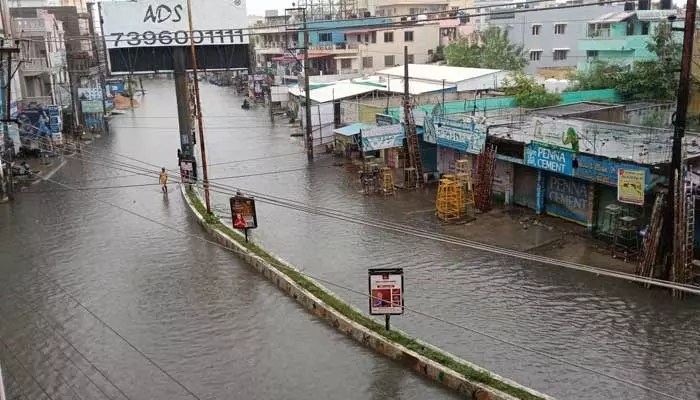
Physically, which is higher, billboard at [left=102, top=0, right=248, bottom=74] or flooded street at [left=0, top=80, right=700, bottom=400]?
billboard at [left=102, top=0, right=248, bottom=74]

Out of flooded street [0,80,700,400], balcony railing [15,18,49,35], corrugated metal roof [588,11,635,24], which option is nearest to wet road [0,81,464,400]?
flooded street [0,80,700,400]

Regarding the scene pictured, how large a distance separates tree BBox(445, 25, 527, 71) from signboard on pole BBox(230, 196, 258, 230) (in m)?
32.6

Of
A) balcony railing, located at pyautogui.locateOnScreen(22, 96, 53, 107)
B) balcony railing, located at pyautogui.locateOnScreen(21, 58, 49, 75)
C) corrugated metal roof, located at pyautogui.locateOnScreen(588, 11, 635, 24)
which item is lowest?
balcony railing, located at pyautogui.locateOnScreen(22, 96, 53, 107)

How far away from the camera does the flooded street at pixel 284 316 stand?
37.8 feet

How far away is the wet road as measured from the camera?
11.5 meters

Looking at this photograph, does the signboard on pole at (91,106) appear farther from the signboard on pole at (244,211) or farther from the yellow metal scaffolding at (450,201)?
the yellow metal scaffolding at (450,201)

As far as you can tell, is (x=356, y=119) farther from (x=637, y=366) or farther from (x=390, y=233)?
(x=637, y=366)

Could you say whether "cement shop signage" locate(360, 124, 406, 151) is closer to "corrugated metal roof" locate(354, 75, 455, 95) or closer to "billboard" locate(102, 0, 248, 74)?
"billboard" locate(102, 0, 248, 74)

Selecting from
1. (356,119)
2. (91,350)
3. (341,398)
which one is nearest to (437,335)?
(341,398)

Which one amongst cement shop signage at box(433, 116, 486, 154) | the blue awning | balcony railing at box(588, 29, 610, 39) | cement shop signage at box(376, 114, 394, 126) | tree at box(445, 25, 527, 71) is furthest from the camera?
tree at box(445, 25, 527, 71)

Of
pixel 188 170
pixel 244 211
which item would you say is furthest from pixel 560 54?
pixel 244 211

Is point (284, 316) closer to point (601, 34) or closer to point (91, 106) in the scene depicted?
point (91, 106)

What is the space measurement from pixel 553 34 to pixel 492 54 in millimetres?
6241

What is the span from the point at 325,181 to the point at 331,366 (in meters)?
16.9
